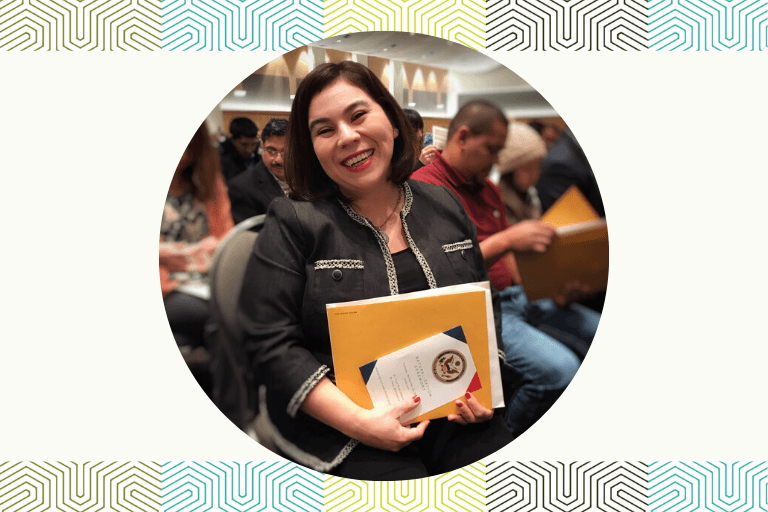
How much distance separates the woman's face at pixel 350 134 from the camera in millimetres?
1889

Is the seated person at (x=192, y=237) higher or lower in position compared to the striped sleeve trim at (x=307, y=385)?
higher

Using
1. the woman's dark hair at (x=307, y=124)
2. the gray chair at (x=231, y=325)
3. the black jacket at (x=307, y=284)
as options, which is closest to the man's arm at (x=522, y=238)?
the black jacket at (x=307, y=284)

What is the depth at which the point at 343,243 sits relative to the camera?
6.29ft

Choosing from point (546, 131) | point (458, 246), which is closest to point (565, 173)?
point (546, 131)

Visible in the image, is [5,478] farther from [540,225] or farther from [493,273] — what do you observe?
[540,225]

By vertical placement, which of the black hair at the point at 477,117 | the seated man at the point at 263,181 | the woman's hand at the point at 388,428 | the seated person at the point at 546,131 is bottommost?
the woman's hand at the point at 388,428

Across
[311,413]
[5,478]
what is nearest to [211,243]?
[311,413]

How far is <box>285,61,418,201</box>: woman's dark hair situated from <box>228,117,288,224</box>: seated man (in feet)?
0.10

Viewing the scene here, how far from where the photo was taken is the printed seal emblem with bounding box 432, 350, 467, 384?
6.30 feet

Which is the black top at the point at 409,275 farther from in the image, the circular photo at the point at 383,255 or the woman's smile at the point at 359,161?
the woman's smile at the point at 359,161

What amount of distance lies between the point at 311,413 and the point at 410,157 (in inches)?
35.1

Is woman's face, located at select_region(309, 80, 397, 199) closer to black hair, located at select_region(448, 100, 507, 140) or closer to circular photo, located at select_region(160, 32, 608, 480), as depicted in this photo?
circular photo, located at select_region(160, 32, 608, 480)

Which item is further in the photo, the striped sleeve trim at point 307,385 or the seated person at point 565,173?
the seated person at point 565,173

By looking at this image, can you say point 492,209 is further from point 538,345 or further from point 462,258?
point 538,345
